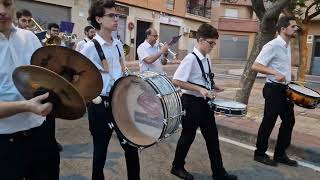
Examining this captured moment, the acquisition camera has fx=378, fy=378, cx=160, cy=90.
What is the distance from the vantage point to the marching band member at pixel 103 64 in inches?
122

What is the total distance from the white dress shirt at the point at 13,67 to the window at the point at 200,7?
33035 millimetres

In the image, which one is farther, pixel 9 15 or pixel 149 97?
pixel 149 97

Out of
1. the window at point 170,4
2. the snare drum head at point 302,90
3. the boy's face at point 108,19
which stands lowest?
the snare drum head at point 302,90

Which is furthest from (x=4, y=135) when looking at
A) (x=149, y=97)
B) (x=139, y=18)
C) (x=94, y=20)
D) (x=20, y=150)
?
(x=139, y=18)

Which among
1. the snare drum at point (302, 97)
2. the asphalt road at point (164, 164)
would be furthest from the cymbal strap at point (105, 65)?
the snare drum at point (302, 97)

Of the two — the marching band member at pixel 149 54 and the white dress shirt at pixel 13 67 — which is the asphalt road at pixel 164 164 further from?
the white dress shirt at pixel 13 67

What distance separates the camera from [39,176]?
2271 mm

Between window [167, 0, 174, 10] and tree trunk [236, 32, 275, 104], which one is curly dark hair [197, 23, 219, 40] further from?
window [167, 0, 174, 10]

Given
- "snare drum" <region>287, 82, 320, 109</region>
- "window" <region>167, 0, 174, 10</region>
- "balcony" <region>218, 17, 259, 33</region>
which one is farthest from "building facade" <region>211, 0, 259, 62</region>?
"snare drum" <region>287, 82, 320, 109</region>

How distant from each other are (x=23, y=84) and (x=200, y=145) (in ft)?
12.8

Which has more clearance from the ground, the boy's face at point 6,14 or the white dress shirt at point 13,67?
the boy's face at point 6,14

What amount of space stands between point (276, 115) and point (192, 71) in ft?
4.61

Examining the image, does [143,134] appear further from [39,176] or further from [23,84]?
[23,84]

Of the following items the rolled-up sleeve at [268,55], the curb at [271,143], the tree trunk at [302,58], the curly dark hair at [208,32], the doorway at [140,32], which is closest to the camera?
the curly dark hair at [208,32]
